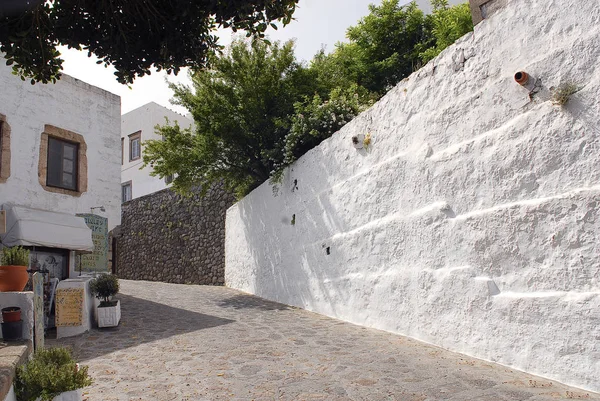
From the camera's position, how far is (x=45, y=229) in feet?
32.0

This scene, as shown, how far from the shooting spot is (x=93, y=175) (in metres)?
11.4

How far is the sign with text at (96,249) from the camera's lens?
1120cm

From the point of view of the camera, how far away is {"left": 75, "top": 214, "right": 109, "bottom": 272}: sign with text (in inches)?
441

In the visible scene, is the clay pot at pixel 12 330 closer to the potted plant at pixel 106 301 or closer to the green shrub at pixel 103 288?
the potted plant at pixel 106 301

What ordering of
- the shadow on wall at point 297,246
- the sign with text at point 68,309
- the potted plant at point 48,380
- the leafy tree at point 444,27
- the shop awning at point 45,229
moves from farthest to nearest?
the leafy tree at point 444,27 → the shadow on wall at point 297,246 → the shop awning at point 45,229 → the sign with text at point 68,309 → the potted plant at point 48,380

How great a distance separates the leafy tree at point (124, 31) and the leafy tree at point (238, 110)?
7.60 meters

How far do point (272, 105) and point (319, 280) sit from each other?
5.26m

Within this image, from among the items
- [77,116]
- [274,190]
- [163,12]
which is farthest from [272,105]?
[163,12]

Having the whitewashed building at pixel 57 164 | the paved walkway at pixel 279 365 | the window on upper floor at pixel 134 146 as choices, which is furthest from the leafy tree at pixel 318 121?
the window on upper floor at pixel 134 146

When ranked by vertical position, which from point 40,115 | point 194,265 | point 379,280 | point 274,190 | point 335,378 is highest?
point 40,115

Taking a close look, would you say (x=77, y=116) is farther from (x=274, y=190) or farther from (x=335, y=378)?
(x=335, y=378)

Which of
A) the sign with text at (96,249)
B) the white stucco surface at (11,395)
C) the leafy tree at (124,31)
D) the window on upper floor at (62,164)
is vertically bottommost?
the white stucco surface at (11,395)

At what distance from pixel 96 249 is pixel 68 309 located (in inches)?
117

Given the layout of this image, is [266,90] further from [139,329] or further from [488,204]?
[488,204]
